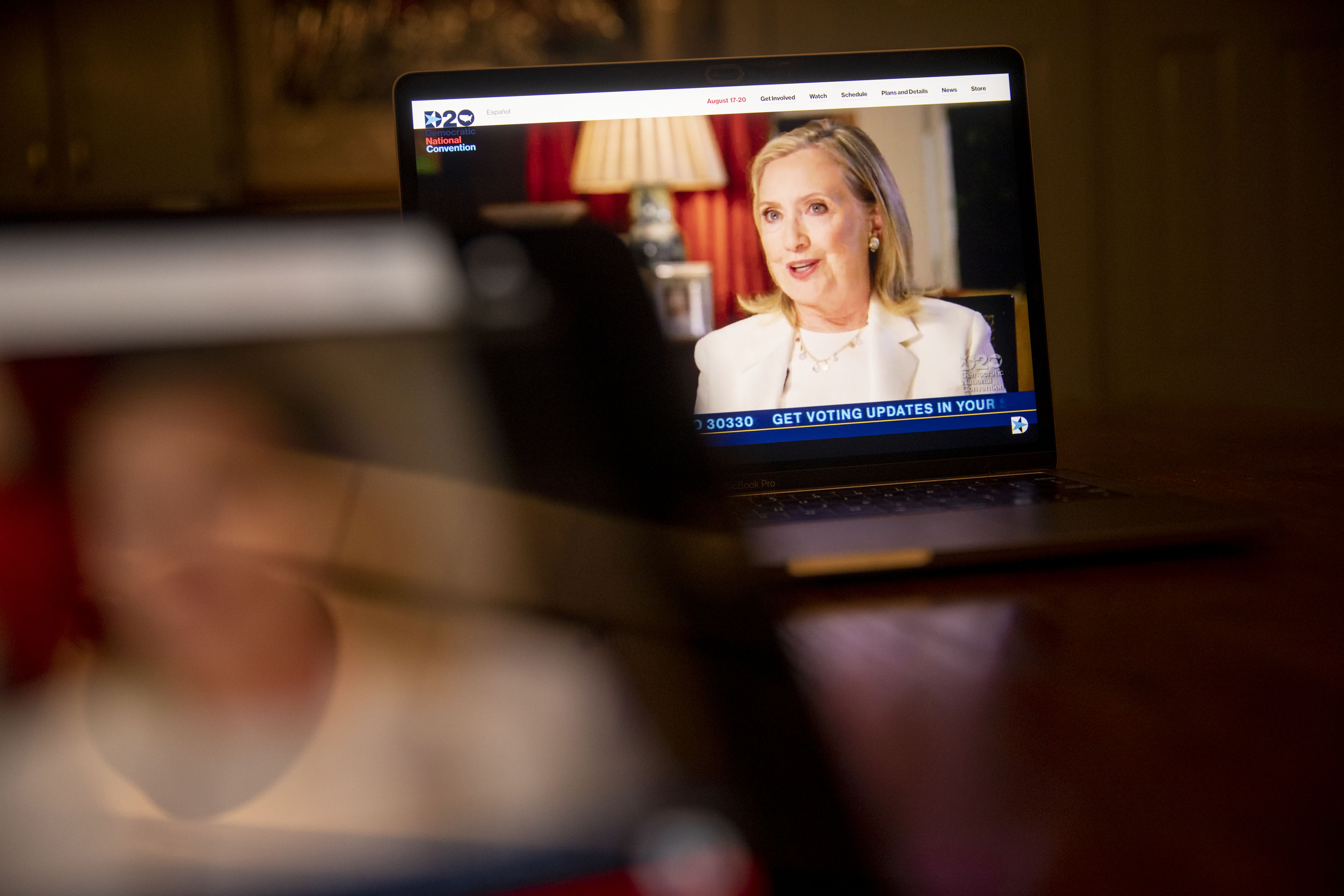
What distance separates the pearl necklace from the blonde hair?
20 millimetres

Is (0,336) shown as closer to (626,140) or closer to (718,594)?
(718,594)

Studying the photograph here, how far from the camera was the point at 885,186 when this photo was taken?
26.6 inches

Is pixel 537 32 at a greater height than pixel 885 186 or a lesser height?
greater

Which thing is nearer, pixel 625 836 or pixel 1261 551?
pixel 625 836

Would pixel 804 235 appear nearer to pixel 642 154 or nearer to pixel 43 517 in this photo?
pixel 642 154

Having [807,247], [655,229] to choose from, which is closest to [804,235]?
[807,247]

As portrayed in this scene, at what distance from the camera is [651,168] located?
0.67 m

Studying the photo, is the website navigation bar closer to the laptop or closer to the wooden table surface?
the laptop

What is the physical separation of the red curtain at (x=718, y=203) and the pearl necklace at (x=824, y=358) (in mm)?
53

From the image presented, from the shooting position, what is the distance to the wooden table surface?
9.0 inches

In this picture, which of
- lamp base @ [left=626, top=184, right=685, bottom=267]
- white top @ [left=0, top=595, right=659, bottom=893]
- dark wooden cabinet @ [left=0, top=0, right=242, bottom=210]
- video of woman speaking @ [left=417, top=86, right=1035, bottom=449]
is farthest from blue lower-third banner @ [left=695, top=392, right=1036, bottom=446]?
dark wooden cabinet @ [left=0, top=0, right=242, bottom=210]

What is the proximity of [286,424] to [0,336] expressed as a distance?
86 mm

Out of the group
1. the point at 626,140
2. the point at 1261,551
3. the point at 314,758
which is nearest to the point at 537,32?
the point at 626,140

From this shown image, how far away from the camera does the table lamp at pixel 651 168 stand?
2.13 feet
